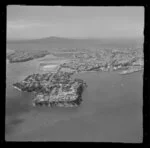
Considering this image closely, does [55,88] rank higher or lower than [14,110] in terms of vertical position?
higher

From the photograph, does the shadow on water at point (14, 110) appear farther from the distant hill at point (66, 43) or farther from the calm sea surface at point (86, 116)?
the distant hill at point (66, 43)

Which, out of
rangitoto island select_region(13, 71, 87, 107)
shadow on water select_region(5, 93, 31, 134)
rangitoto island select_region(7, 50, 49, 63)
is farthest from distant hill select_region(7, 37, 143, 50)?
shadow on water select_region(5, 93, 31, 134)

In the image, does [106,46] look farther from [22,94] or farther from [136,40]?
[22,94]

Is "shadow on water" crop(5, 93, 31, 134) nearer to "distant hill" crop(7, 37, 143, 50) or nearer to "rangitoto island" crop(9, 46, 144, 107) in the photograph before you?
"rangitoto island" crop(9, 46, 144, 107)

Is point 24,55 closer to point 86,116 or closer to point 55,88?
point 55,88

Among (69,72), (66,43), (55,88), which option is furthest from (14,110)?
(66,43)
